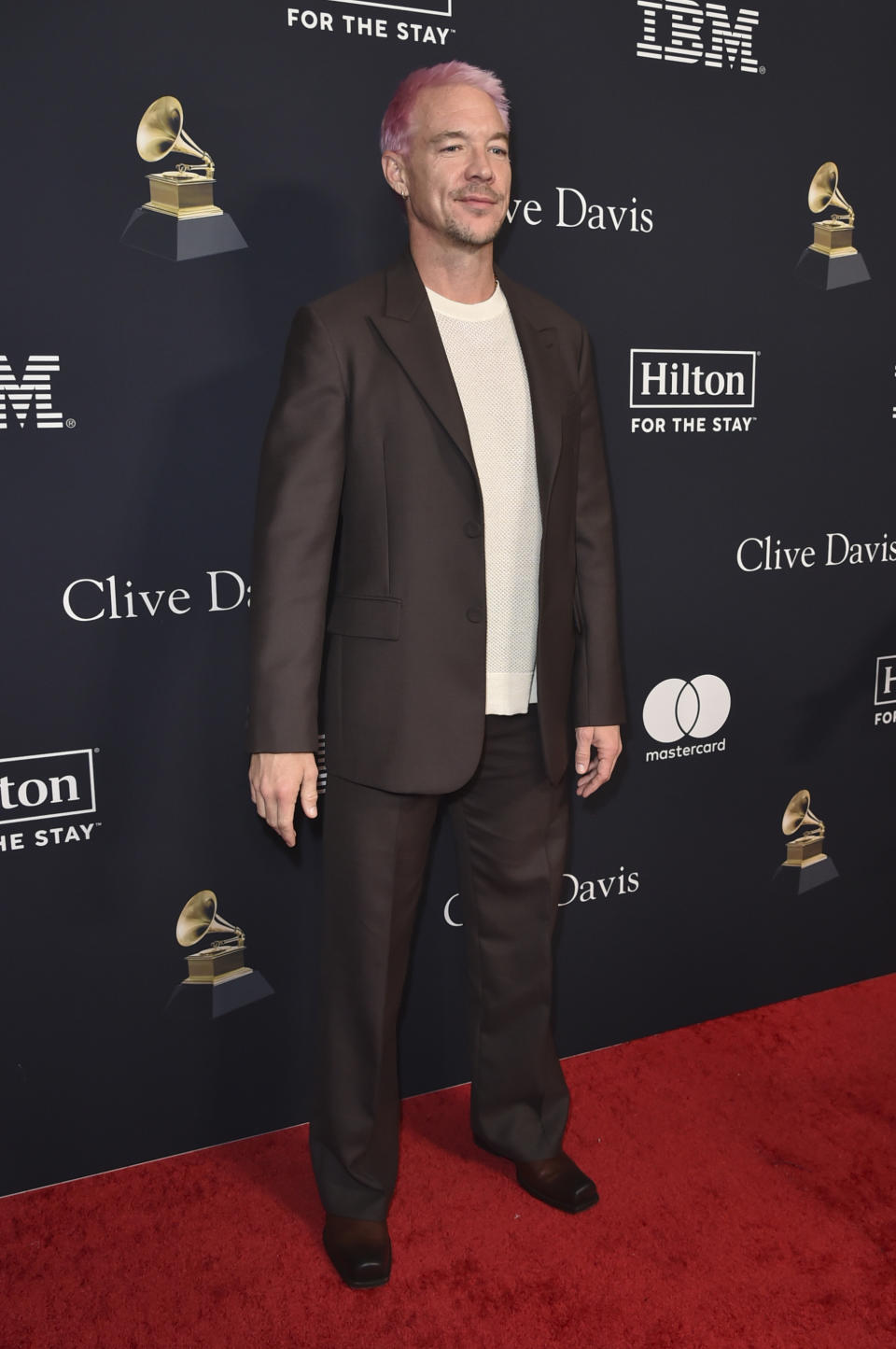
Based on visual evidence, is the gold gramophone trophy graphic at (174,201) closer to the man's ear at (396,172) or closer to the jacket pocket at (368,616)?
the man's ear at (396,172)

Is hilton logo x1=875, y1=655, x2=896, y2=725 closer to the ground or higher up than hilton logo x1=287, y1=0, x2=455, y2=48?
closer to the ground

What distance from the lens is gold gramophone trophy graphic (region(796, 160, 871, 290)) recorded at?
2.54 metres

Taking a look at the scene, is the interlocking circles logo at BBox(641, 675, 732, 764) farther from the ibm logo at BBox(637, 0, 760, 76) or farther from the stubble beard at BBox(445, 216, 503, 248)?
the ibm logo at BBox(637, 0, 760, 76)

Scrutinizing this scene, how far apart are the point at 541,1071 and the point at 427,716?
81 cm

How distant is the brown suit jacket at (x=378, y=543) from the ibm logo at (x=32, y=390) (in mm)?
428

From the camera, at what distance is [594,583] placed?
2.07 meters

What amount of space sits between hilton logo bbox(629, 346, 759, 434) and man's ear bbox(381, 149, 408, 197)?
28.8 inches

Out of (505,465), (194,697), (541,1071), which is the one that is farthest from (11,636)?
(541,1071)

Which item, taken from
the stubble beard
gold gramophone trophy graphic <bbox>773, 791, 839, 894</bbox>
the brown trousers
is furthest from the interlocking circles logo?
the stubble beard

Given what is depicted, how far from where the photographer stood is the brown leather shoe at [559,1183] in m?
2.09

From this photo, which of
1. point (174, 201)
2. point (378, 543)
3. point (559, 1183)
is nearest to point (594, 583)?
point (378, 543)

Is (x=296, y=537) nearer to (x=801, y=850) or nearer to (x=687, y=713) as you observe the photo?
(x=687, y=713)

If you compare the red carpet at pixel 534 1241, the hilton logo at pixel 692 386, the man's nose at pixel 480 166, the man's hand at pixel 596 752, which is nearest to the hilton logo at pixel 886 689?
the hilton logo at pixel 692 386

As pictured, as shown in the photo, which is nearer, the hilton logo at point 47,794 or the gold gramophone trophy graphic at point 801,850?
the hilton logo at point 47,794
